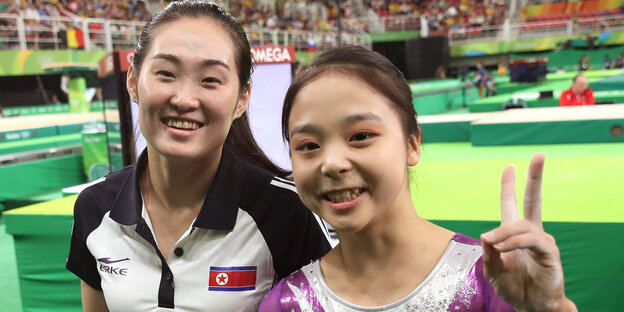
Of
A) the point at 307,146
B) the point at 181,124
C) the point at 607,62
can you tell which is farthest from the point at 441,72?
the point at 307,146

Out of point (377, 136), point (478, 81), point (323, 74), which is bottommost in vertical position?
point (478, 81)

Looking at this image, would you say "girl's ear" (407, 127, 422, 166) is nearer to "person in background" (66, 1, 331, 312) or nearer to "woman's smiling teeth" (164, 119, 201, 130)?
"person in background" (66, 1, 331, 312)

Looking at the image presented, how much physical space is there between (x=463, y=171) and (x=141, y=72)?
2.67 meters

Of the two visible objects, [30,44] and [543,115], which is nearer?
[543,115]

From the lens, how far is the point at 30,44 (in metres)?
12.3

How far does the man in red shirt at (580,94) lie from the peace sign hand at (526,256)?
769cm

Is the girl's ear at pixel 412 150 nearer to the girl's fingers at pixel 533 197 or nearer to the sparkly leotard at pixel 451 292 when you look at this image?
the sparkly leotard at pixel 451 292

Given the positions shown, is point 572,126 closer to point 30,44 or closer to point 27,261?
point 27,261

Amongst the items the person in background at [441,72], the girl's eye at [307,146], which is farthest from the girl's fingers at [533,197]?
the person in background at [441,72]

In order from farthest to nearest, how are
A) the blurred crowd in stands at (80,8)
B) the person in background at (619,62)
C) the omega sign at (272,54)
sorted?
1. the person in background at (619,62)
2. the blurred crowd in stands at (80,8)
3. the omega sign at (272,54)

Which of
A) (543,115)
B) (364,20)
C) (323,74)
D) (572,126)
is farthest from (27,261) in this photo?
(364,20)

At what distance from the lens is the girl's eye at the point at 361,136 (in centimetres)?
108

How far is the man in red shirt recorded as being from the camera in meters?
7.74

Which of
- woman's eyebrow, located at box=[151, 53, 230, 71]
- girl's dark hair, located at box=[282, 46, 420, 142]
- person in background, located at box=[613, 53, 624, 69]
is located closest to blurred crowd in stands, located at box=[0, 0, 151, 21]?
woman's eyebrow, located at box=[151, 53, 230, 71]
